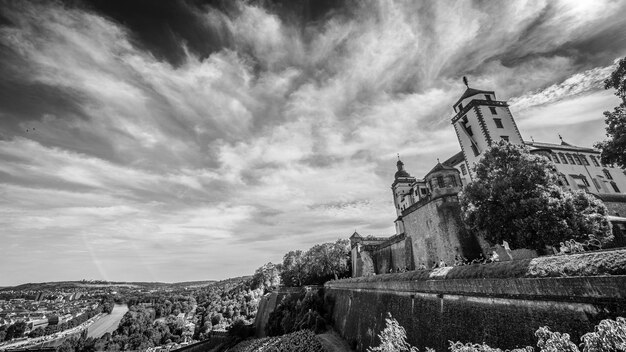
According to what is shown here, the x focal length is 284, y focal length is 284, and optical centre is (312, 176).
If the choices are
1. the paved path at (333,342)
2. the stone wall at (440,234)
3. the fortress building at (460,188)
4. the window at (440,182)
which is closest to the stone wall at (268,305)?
the fortress building at (460,188)

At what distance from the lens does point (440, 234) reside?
25109 mm

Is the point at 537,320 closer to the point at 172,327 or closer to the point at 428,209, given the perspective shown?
the point at 428,209

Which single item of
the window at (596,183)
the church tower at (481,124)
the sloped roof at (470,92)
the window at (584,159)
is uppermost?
the sloped roof at (470,92)

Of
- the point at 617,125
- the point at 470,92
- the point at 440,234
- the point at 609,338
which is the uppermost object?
the point at 470,92

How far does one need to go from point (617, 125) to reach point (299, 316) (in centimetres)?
3202

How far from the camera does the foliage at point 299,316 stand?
29.3 meters

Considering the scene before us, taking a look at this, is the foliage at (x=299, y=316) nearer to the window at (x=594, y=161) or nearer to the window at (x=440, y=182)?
the window at (x=440, y=182)

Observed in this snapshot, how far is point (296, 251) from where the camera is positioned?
250 feet

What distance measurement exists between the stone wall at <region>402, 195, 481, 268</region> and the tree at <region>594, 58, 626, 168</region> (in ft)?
34.9

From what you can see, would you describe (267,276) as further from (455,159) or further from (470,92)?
(470,92)

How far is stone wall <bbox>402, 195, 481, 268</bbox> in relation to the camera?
23453 mm

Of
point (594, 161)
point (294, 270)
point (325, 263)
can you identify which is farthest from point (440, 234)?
point (294, 270)

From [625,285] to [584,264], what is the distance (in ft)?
3.30

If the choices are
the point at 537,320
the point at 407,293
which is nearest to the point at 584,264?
the point at 537,320
